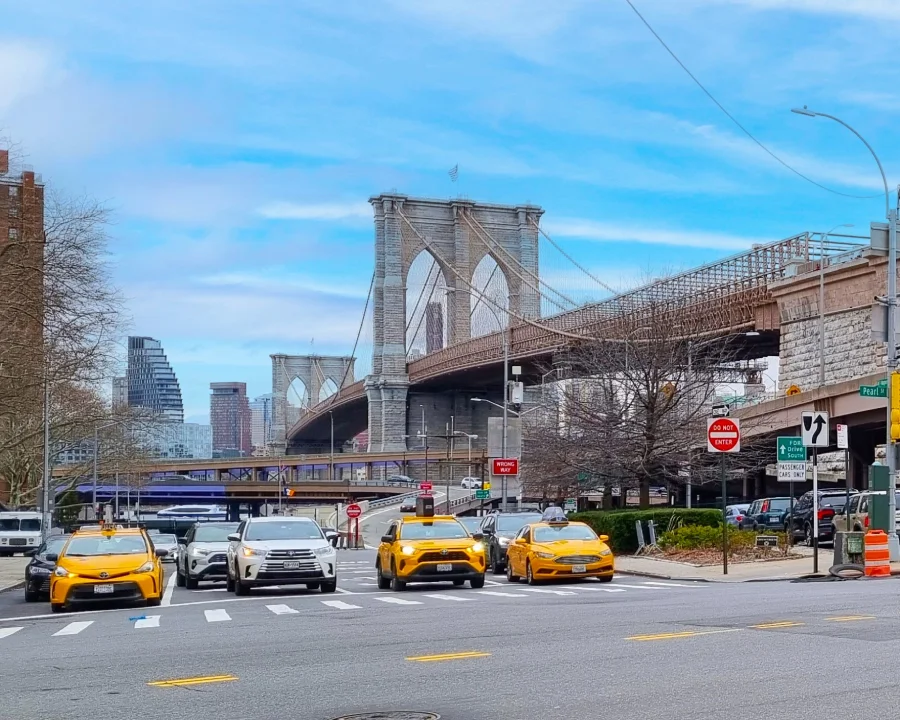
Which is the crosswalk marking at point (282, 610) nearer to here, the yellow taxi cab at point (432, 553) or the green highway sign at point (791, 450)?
the yellow taxi cab at point (432, 553)

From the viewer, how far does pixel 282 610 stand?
20719 mm

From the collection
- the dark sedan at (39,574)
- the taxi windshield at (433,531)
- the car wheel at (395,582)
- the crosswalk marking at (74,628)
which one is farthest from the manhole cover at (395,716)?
the dark sedan at (39,574)

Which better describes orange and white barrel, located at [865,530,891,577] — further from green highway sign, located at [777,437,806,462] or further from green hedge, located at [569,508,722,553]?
green hedge, located at [569,508,722,553]

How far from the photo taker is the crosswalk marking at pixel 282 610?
2002 cm

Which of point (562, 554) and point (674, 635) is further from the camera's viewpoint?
point (562, 554)

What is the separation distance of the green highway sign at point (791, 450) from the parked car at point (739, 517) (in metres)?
12.1

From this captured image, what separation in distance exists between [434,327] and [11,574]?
258 ft

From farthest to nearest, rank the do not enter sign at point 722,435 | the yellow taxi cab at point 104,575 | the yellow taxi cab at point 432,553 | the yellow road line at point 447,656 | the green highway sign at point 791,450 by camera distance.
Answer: the green highway sign at point 791,450, the do not enter sign at point 722,435, the yellow taxi cab at point 432,553, the yellow taxi cab at point 104,575, the yellow road line at point 447,656

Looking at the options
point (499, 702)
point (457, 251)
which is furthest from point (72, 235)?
point (457, 251)

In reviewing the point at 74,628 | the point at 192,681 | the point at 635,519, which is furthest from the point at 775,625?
the point at 635,519

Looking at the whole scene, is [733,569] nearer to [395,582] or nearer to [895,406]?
[895,406]

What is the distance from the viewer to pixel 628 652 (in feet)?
40.0

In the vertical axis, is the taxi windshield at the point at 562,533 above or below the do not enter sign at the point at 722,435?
below

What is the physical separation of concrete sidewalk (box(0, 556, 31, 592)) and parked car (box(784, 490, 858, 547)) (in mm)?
20311
